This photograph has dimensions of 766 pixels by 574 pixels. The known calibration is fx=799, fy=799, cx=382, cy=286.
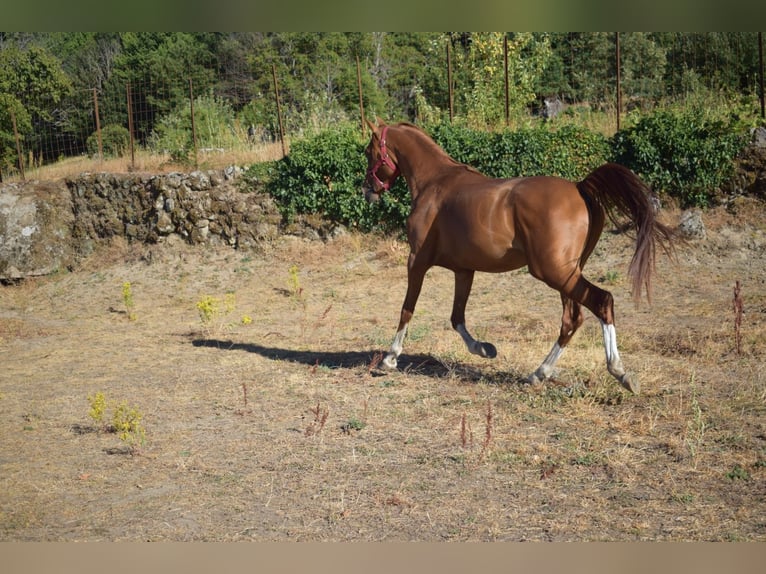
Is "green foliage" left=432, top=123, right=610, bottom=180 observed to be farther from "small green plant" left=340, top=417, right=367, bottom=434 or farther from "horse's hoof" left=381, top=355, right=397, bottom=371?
"small green plant" left=340, top=417, right=367, bottom=434

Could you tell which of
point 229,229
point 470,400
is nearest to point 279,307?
point 229,229

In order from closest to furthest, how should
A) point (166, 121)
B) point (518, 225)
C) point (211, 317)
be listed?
point (518, 225) → point (211, 317) → point (166, 121)

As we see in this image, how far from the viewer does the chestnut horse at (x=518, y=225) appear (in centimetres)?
668

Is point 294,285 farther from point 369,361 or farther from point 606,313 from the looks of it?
point 606,313

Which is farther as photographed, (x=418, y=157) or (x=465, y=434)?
(x=418, y=157)

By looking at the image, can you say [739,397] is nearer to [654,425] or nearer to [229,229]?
[654,425]

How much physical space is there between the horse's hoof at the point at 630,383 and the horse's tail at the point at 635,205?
71cm

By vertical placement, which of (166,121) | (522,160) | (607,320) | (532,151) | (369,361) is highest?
(166,121)

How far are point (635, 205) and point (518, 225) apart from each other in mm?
1003

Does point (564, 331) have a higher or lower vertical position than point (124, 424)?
higher

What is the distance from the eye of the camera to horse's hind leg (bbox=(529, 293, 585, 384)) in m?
7.09

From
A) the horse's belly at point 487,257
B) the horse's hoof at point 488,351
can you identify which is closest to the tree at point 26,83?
the horse's belly at point 487,257

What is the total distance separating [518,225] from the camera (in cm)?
705

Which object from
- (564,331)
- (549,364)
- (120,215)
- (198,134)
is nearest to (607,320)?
(564,331)
